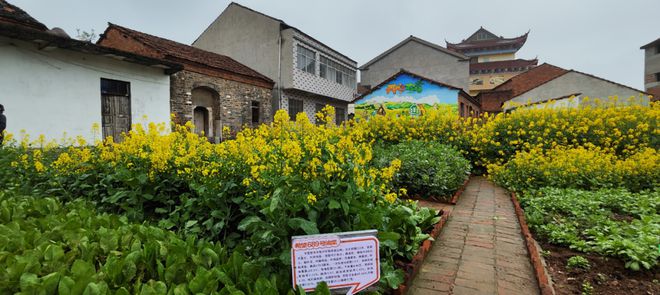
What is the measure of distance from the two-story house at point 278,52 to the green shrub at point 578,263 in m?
16.2

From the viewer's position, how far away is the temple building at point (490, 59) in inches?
1706

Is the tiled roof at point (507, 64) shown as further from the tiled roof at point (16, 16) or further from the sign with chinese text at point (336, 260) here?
the sign with chinese text at point (336, 260)

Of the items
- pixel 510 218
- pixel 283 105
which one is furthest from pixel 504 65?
pixel 510 218

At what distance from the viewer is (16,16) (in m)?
8.86

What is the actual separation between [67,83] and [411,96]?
14.6 m

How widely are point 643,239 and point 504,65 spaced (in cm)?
4647

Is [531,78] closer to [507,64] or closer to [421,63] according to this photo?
[421,63]

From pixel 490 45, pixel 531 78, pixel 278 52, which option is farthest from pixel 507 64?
pixel 278 52

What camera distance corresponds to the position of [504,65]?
43.4 meters

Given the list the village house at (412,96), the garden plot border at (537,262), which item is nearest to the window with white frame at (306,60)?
the village house at (412,96)

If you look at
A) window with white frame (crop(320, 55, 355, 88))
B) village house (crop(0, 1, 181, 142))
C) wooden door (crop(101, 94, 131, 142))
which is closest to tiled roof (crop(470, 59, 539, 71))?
window with white frame (crop(320, 55, 355, 88))

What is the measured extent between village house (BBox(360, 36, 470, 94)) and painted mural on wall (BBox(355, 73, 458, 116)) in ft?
30.9

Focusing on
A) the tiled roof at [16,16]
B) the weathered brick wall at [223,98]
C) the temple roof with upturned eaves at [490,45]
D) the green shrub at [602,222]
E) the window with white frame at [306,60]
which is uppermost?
the temple roof with upturned eaves at [490,45]

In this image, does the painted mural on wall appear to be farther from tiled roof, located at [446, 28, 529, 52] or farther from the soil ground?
tiled roof, located at [446, 28, 529, 52]
